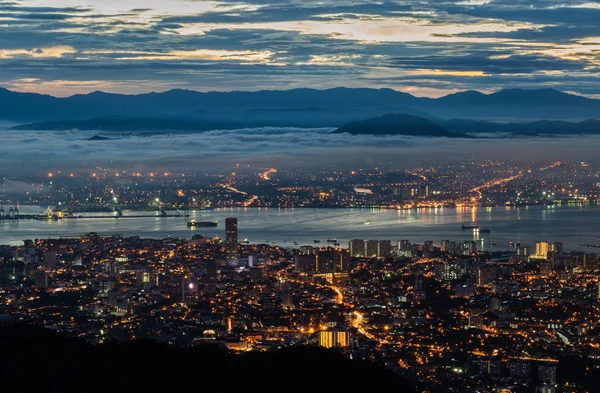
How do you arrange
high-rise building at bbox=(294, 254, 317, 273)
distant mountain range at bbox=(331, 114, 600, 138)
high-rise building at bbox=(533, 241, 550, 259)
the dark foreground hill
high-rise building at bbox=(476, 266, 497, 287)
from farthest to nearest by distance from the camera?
distant mountain range at bbox=(331, 114, 600, 138) → high-rise building at bbox=(533, 241, 550, 259) → high-rise building at bbox=(294, 254, 317, 273) → high-rise building at bbox=(476, 266, 497, 287) → the dark foreground hill

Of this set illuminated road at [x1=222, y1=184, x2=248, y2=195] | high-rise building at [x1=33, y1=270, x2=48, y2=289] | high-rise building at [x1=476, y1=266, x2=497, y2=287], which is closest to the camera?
high-rise building at [x1=33, y1=270, x2=48, y2=289]

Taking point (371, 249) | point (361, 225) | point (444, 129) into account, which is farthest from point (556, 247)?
point (444, 129)

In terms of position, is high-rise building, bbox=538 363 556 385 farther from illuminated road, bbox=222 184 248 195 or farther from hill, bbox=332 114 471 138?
hill, bbox=332 114 471 138

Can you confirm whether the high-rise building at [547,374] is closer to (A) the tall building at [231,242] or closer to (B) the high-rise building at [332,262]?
(B) the high-rise building at [332,262]

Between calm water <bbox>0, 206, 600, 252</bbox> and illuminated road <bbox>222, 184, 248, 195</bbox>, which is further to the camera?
illuminated road <bbox>222, 184, 248, 195</bbox>

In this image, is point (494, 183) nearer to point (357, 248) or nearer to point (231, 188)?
point (231, 188)

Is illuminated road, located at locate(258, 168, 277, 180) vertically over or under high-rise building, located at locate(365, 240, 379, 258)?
over

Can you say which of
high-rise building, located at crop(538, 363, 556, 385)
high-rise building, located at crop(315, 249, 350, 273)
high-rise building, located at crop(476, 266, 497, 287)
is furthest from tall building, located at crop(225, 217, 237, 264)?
high-rise building, located at crop(538, 363, 556, 385)

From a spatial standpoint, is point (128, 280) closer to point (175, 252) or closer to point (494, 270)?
point (175, 252)
